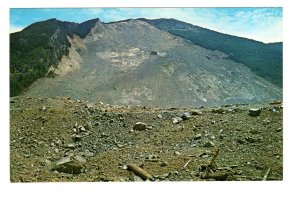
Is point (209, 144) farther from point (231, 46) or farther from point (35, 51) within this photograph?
point (231, 46)

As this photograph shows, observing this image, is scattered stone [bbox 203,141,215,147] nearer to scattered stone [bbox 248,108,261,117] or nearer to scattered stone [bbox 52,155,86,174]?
scattered stone [bbox 248,108,261,117]

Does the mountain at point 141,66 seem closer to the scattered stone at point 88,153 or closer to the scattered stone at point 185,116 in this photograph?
the scattered stone at point 185,116

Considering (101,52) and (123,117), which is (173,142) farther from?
(101,52)

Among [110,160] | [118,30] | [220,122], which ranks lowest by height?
[110,160]

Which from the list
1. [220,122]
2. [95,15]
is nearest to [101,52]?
[95,15]

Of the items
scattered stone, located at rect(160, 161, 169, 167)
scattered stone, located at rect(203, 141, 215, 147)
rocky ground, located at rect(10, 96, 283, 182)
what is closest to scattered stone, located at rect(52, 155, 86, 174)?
rocky ground, located at rect(10, 96, 283, 182)

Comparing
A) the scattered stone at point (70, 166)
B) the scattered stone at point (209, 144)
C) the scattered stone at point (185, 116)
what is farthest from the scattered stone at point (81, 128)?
the scattered stone at point (209, 144)

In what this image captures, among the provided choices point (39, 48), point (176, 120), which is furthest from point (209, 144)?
point (39, 48)
